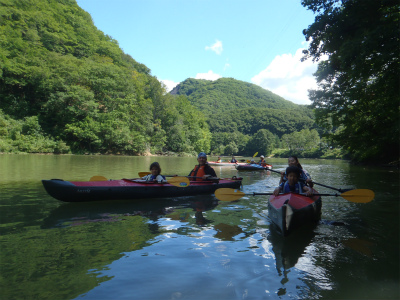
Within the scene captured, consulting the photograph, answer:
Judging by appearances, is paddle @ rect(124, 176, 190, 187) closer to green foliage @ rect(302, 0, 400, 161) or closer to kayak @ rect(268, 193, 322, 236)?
kayak @ rect(268, 193, 322, 236)

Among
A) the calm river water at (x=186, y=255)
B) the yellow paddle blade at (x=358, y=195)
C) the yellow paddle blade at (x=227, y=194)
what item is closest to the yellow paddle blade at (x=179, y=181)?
the calm river water at (x=186, y=255)

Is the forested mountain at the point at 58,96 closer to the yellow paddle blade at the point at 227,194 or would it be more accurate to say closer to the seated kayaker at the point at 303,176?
the yellow paddle blade at the point at 227,194

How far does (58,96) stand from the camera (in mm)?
35812

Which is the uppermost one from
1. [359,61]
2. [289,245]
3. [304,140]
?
[304,140]

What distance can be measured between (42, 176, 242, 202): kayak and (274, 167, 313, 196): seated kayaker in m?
3.43

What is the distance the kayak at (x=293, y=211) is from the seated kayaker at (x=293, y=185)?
0.25 meters

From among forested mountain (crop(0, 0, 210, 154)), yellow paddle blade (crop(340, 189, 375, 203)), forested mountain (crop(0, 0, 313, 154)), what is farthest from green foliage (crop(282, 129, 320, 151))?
yellow paddle blade (crop(340, 189, 375, 203))

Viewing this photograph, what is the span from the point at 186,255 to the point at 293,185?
9.96 feet

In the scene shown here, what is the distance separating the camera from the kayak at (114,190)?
6.51 meters

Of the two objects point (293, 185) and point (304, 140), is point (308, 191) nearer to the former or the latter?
point (293, 185)

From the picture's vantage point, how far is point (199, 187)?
8.64 meters

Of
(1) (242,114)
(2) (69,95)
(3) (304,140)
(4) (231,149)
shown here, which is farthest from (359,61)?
(1) (242,114)

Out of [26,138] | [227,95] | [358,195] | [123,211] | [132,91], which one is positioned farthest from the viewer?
[227,95]

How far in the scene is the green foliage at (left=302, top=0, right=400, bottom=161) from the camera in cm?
764
